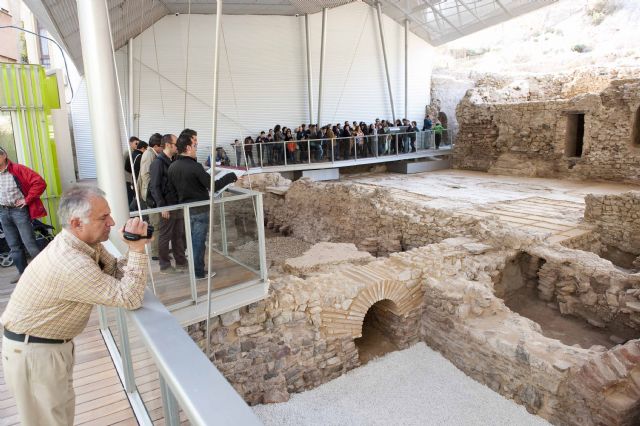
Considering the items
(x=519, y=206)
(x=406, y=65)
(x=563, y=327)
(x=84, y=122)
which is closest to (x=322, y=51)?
(x=406, y=65)

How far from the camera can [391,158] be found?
17.8 metres

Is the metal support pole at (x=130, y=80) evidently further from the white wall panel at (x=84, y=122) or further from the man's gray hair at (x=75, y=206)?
the man's gray hair at (x=75, y=206)

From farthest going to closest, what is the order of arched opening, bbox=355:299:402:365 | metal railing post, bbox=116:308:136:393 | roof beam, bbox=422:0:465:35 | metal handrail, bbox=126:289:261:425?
roof beam, bbox=422:0:465:35
arched opening, bbox=355:299:402:365
metal railing post, bbox=116:308:136:393
metal handrail, bbox=126:289:261:425

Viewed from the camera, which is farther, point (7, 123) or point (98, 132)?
point (7, 123)

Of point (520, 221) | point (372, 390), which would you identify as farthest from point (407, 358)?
point (520, 221)

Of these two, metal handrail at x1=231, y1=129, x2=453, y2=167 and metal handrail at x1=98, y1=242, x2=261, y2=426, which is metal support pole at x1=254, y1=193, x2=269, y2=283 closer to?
metal handrail at x1=98, y1=242, x2=261, y2=426

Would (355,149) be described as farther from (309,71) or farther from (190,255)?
(190,255)

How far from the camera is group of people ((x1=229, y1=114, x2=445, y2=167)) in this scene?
1523 cm

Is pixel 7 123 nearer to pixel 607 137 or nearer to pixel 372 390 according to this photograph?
pixel 372 390

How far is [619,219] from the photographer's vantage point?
8859 millimetres

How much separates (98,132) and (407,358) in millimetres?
4942

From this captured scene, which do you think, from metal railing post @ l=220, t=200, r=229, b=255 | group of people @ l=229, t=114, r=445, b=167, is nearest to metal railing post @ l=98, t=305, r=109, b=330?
metal railing post @ l=220, t=200, r=229, b=255

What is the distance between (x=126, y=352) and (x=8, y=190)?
3173 millimetres

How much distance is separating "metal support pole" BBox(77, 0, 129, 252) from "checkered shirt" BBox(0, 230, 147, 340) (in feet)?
5.12
